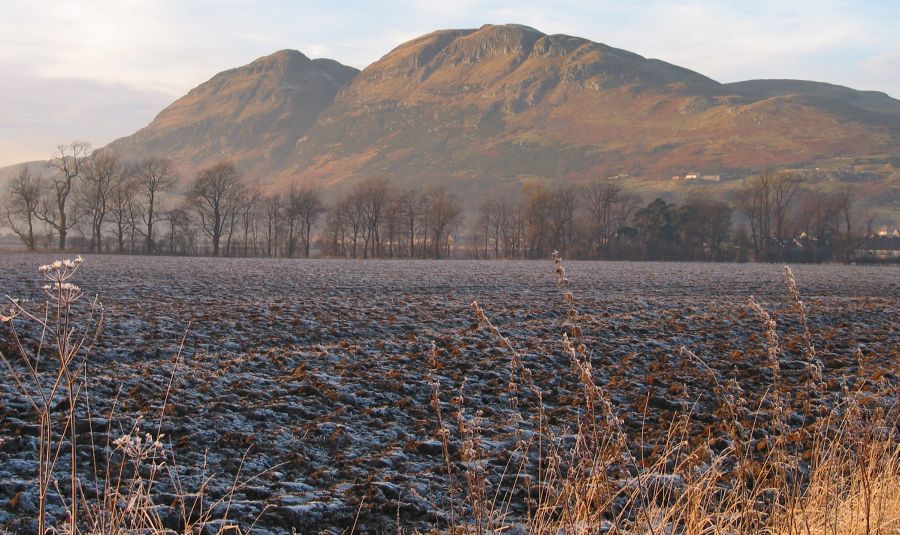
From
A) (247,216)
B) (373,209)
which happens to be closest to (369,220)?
(373,209)

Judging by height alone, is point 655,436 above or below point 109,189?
below

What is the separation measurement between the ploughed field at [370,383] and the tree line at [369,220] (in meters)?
91.4

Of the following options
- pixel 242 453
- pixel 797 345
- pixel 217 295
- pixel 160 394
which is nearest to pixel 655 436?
pixel 242 453

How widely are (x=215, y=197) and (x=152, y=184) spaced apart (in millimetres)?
9883

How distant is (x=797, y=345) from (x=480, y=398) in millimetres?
10617

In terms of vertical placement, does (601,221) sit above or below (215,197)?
below

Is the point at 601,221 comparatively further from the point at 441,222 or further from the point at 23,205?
the point at 23,205

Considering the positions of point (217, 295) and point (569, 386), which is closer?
point (569, 386)

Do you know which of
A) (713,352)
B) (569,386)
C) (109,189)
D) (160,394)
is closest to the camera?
(160,394)

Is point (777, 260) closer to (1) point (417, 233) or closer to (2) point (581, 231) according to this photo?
(2) point (581, 231)

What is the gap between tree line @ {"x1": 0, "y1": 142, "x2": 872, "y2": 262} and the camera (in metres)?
114

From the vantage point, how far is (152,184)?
11756 centimetres

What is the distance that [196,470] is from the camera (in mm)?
8914

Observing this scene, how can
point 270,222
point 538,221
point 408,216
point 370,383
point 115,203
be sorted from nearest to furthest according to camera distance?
point 370,383
point 115,203
point 408,216
point 538,221
point 270,222
